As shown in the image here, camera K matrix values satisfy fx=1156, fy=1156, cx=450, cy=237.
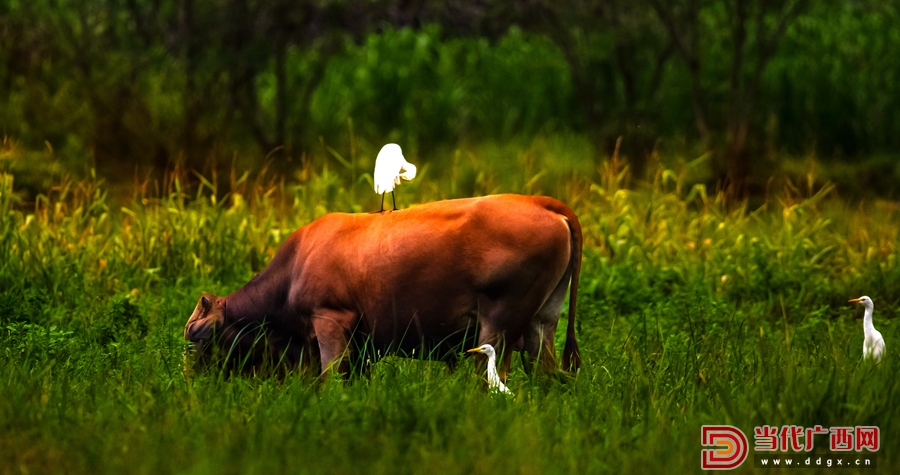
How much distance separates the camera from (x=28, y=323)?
6219mm

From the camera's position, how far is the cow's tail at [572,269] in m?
5.00

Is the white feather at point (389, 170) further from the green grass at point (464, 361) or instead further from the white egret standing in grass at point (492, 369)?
the white egret standing in grass at point (492, 369)

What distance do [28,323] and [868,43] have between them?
10.8 metres

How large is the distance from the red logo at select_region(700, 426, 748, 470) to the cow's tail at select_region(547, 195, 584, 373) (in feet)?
2.94

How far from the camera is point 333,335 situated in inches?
197

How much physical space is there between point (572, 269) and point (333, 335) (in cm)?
108

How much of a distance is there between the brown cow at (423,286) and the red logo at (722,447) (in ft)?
3.09

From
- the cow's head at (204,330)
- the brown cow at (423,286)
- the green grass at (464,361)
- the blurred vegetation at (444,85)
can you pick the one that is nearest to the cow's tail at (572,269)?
the brown cow at (423,286)

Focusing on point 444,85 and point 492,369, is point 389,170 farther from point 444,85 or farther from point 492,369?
point 444,85

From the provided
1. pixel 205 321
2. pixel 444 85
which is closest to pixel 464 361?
pixel 205 321

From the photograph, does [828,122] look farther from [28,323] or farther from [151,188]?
[28,323]

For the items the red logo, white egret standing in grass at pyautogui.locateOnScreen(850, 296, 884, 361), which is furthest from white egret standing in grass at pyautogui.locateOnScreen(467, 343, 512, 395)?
white egret standing in grass at pyautogui.locateOnScreen(850, 296, 884, 361)

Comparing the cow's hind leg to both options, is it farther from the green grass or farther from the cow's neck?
the cow's neck

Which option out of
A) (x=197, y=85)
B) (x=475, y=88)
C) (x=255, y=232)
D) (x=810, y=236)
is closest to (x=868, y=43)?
(x=475, y=88)
